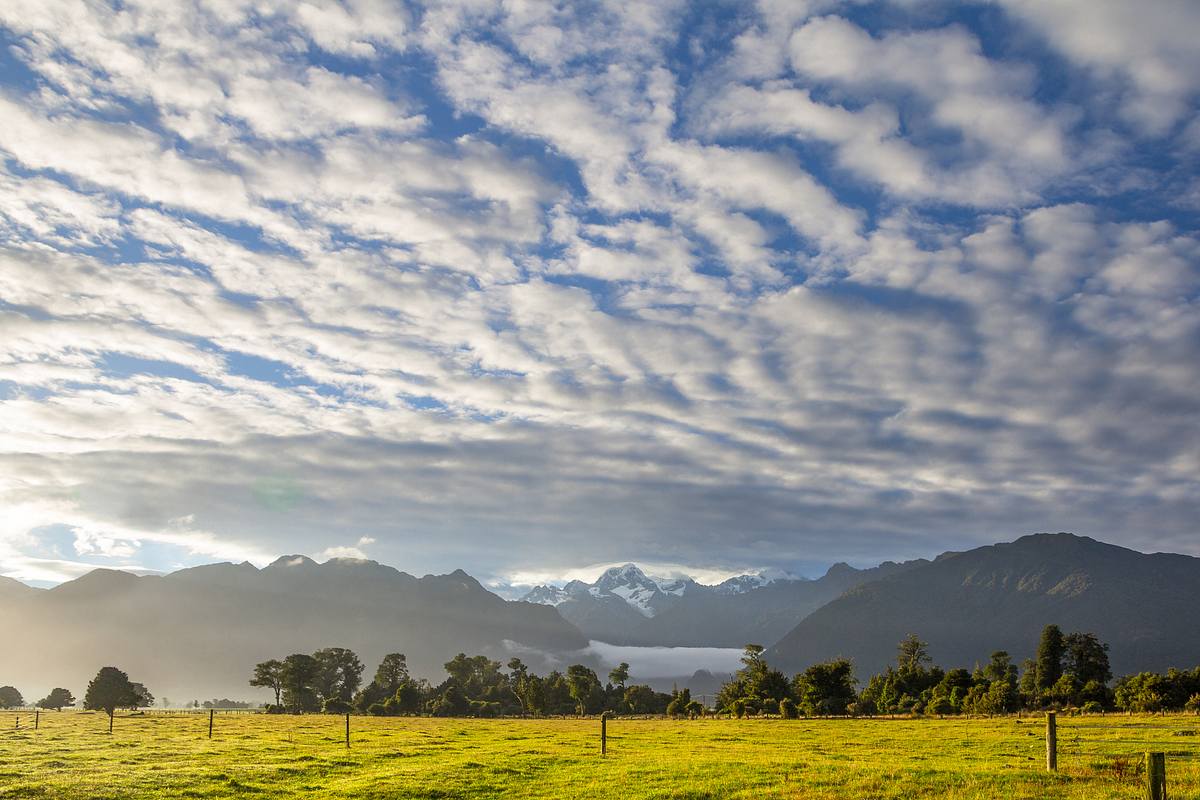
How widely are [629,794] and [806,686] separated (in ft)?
433

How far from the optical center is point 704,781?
4206 centimetres

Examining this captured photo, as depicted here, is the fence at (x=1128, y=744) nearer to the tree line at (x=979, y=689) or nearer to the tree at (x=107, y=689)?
the tree line at (x=979, y=689)

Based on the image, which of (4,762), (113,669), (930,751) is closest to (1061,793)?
(930,751)

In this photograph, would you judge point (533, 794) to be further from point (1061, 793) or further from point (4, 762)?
point (4, 762)

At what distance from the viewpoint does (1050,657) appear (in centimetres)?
17725

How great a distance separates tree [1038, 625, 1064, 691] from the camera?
17302 cm

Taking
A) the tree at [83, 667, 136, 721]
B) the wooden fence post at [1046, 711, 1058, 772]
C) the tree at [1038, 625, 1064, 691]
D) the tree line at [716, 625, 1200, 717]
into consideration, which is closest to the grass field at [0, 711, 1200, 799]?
the wooden fence post at [1046, 711, 1058, 772]

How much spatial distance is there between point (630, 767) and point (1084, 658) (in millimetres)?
169238

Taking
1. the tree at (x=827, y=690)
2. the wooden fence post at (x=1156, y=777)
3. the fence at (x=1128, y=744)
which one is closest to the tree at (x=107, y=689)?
the tree at (x=827, y=690)

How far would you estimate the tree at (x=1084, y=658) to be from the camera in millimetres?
175000

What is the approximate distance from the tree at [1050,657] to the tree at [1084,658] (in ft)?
5.42

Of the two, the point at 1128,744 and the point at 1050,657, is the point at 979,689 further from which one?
the point at 1128,744

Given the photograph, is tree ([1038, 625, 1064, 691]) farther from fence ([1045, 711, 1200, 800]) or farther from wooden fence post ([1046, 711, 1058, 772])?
wooden fence post ([1046, 711, 1058, 772])

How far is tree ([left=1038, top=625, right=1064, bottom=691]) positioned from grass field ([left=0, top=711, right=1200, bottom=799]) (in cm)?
10738
